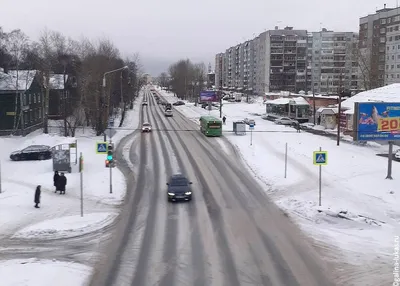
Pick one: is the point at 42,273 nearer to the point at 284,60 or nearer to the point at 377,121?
the point at 377,121

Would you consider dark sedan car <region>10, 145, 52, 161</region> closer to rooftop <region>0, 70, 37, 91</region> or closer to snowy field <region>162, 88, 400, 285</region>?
snowy field <region>162, 88, 400, 285</region>

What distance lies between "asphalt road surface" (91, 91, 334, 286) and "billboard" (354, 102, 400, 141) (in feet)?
24.2

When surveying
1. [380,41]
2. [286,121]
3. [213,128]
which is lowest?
[213,128]

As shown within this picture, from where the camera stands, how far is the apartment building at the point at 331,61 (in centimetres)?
13725

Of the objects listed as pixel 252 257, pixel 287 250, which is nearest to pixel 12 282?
pixel 252 257

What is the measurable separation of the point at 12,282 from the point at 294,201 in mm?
14413

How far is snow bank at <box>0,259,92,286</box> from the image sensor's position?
44.9ft

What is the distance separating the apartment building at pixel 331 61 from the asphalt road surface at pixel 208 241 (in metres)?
114

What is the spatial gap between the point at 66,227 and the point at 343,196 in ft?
45.5

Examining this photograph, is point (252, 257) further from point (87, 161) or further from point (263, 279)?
point (87, 161)

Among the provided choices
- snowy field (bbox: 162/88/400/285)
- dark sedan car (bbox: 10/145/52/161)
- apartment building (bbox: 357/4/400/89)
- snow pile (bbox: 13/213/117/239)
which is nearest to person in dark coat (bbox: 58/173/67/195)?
snow pile (bbox: 13/213/117/239)

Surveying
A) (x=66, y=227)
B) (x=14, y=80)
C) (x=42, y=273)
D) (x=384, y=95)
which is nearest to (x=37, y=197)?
(x=66, y=227)

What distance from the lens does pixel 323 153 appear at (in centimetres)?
2277

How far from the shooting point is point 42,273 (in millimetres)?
14383
